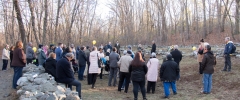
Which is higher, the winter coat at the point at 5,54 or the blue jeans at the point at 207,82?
the winter coat at the point at 5,54

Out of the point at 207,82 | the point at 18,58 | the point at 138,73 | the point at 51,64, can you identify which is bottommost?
the point at 207,82

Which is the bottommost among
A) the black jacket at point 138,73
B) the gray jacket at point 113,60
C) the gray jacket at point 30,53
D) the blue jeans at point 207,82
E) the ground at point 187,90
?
the ground at point 187,90

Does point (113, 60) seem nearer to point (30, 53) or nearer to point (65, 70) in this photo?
point (65, 70)

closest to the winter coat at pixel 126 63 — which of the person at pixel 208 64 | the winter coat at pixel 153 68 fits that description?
the winter coat at pixel 153 68

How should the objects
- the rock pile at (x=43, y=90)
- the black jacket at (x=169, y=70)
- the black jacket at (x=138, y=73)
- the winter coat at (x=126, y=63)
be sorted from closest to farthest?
1. the rock pile at (x=43, y=90)
2. the black jacket at (x=138, y=73)
3. the black jacket at (x=169, y=70)
4. the winter coat at (x=126, y=63)

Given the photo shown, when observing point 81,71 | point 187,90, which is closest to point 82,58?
point 81,71

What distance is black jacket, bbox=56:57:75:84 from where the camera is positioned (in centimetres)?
Result: 670

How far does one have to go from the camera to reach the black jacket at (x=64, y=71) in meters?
6.70

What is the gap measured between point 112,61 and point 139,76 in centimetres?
264

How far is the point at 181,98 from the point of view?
8.09 metres

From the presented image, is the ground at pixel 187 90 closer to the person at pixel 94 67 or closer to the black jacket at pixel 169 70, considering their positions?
the person at pixel 94 67

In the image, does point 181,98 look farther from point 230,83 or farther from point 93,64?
point 93,64

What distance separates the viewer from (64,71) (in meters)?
6.81

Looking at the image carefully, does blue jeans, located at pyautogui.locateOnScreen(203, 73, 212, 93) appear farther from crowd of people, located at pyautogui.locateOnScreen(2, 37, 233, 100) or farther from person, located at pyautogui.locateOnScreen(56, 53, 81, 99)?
person, located at pyautogui.locateOnScreen(56, 53, 81, 99)
